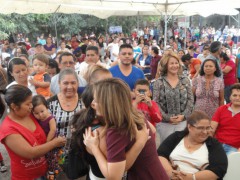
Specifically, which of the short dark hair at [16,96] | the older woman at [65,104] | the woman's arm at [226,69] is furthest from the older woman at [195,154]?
the woman's arm at [226,69]

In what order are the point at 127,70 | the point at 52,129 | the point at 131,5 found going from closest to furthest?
the point at 52,129, the point at 127,70, the point at 131,5

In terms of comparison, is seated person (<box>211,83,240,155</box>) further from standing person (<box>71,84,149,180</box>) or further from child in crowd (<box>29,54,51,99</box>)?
child in crowd (<box>29,54,51,99</box>)

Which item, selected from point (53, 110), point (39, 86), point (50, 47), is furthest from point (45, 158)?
point (50, 47)

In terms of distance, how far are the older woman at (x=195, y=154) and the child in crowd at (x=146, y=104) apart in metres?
0.44

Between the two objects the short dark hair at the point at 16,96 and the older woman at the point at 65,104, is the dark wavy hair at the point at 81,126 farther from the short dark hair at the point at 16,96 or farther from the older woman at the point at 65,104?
the older woman at the point at 65,104

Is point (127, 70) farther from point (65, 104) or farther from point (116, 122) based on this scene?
point (116, 122)

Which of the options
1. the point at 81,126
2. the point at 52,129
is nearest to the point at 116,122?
the point at 81,126

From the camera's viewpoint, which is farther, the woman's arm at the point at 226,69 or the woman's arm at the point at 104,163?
the woman's arm at the point at 226,69

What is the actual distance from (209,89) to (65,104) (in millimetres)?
2078

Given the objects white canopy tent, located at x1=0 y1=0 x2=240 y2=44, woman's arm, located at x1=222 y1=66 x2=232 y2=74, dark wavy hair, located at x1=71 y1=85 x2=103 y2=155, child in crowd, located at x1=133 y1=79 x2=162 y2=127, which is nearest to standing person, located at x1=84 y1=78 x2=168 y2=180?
dark wavy hair, located at x1=71 y1=85 x2=103 y2=155

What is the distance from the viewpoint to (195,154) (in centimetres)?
252

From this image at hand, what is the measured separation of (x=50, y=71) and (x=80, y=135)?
127 inches

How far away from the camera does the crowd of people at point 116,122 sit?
1515 millimetres

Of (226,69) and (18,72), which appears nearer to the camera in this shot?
(18,72)
